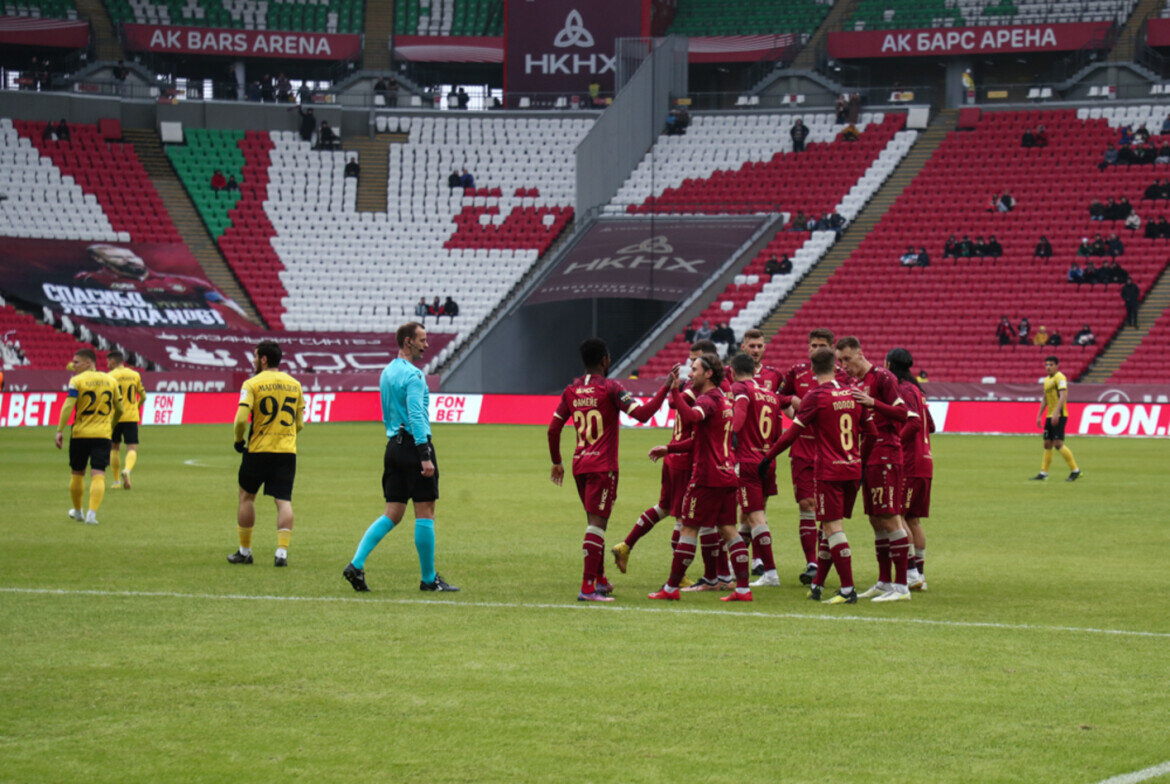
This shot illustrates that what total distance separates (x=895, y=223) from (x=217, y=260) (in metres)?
26.1

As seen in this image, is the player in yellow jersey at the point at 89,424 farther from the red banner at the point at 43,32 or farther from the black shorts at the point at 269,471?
the red banner at the point at 43,32

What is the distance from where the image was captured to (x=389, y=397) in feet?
38.4

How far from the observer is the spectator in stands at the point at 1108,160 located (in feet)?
172

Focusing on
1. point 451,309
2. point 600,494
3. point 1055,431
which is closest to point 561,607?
point 600,494

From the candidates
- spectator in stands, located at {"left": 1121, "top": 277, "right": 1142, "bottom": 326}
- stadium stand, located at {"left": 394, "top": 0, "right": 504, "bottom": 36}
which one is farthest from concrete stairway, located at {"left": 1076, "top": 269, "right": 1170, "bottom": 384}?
stadium stand, located at {"left": 394, "top": 0, "right": 504, "bottom": 36}

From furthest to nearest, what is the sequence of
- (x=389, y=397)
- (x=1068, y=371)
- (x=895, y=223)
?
(x=895, y=223)
(x=1068, y=371)
(x=389, y=397)

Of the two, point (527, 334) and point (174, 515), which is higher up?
point (527, 334)

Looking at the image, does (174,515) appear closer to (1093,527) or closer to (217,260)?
(1093,527)

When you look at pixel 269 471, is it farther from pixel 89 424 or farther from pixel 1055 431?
pixel 1055 431

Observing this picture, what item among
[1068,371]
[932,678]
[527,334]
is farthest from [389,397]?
[527,334]

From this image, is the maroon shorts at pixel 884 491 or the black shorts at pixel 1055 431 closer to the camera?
the maroon shorts at pixel 884 491

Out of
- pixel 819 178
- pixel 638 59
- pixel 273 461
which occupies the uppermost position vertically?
pixel 638 59

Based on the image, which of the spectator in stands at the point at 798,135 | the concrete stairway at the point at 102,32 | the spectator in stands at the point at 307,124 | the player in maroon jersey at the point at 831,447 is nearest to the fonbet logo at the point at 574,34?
the spectator in stands at the point at 798,135

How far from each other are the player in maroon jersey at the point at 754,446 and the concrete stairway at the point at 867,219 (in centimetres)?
3584
